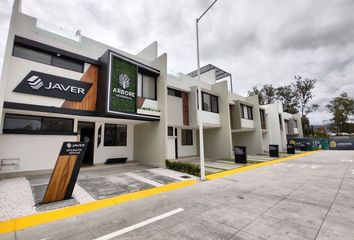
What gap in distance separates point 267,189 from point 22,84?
38.9ft

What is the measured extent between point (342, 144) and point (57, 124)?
3722 centimetres

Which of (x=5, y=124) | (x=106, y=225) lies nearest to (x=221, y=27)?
(x=106, y=225)

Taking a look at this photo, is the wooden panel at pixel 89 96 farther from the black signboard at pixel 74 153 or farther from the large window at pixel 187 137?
the large window at pixel 187 137

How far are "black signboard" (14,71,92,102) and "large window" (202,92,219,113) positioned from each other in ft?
33.5

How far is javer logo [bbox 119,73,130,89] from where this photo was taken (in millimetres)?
10547

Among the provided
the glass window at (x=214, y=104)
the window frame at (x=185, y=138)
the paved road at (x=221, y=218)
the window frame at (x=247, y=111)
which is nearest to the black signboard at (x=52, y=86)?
the paved road at (x=221, y=218)

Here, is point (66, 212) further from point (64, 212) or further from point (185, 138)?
point (185, 138)

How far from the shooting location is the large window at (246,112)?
2101 centimetres

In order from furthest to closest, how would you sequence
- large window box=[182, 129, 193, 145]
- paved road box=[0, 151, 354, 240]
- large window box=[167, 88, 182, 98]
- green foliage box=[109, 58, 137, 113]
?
large window box=[182, 129, 193, 145] → large window box=[167, 88, 182, 98] → green foliage box=[109, 58, 137, 113] → paved road box=[0, 151, 354, 240]

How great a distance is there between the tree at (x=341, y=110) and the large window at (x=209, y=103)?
52.1m

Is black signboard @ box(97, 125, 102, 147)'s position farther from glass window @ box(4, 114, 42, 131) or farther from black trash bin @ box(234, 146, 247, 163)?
black trash bin @ box(234, 146, 247, 163)

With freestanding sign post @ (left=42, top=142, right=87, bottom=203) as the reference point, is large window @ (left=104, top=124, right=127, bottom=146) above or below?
above

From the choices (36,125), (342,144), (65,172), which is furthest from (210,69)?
(342,144)

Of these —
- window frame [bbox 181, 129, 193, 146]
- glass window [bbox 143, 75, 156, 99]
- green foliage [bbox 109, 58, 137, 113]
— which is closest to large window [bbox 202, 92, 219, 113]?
window frame [bbox 181, 129, 193, 146]
